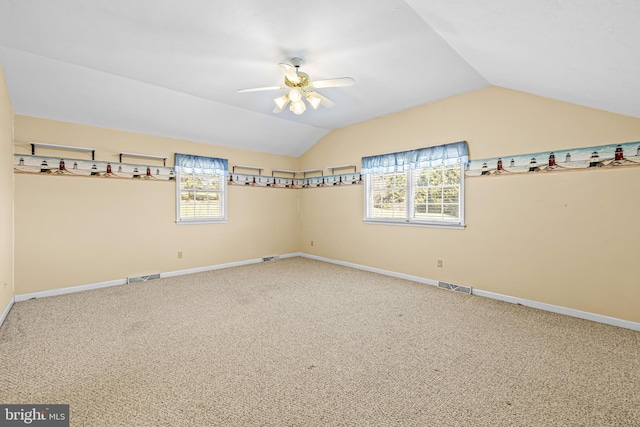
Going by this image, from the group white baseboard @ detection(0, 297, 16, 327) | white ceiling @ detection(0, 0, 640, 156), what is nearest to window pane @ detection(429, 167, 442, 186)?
white ceiling @ detection(0, 0, 640, 156)

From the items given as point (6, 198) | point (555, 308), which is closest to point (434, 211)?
point (555, 308)

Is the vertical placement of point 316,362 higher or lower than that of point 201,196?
lower

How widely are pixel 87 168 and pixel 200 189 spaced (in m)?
1.68

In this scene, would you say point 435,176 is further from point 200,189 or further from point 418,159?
point 200,189

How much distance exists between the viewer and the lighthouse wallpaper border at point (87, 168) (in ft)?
12.1

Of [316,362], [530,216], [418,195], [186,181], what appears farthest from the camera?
[186,181]

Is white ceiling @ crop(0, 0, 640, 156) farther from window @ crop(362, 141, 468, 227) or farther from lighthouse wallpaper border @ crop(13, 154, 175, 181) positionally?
window @ crop(362, 141, 468, 227)

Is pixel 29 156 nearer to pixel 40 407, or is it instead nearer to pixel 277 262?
pixel 40 407

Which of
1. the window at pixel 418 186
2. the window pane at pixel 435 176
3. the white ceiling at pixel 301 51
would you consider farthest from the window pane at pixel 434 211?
the white ceiling at pixel 301 51

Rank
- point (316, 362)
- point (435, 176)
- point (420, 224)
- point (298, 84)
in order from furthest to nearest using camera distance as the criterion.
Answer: point (420, 224)
point (435, 176)
point (298, 84)
point (316, 362)

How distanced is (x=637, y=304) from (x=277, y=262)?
5260 millimetres

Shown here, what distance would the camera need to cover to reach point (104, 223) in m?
4.24

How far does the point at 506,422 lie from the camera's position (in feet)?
5.30

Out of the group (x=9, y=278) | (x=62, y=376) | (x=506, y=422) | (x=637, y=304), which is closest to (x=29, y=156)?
(x=9, y=278)
